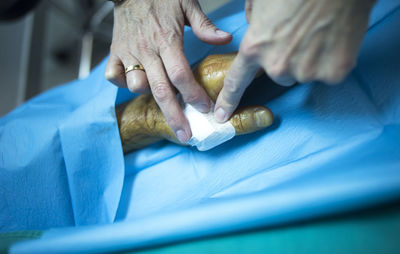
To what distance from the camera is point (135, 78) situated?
653 mm

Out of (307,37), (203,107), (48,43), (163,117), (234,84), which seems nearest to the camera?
(307,37)

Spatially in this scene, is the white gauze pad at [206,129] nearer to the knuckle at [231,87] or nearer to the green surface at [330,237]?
the knuckle at [231,87]

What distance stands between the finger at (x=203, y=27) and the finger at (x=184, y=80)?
0.08 metres

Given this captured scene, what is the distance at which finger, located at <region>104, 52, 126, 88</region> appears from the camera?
686mm

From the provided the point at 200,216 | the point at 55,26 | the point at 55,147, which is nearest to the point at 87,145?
the point at 55,147

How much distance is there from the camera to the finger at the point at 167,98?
62cm

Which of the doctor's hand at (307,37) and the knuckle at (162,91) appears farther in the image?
the knuckle at (162,91)

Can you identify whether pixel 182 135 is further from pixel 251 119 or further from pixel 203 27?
pixel 203 27

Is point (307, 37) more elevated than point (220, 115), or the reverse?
point (307, 37)

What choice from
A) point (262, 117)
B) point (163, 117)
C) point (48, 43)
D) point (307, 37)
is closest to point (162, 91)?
point (163, 117)

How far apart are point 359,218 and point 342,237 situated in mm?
40

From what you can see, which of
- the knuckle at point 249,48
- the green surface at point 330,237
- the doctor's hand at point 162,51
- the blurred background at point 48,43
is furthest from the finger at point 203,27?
the blurred background at point 48,43

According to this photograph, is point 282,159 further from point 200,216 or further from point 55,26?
point 55,26

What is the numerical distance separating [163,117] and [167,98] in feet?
0.38
